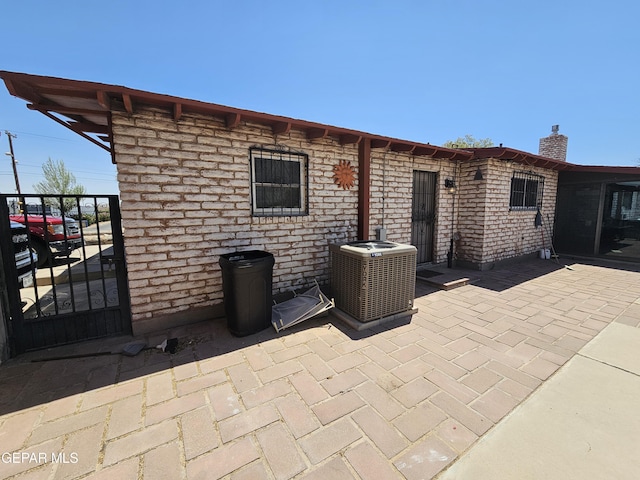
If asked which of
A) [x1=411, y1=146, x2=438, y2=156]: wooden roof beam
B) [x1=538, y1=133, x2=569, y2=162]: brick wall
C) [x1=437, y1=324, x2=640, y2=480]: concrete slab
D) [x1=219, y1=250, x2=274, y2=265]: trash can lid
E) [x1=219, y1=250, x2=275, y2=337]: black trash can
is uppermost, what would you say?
[x1=538, y1=133, x2=569, y2=162]: brick wall

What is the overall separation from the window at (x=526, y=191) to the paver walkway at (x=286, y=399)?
14.1 ft

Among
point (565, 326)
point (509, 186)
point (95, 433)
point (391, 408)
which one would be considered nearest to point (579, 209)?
point (509, 186)

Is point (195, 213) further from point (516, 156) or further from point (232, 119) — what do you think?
point (516, 156)

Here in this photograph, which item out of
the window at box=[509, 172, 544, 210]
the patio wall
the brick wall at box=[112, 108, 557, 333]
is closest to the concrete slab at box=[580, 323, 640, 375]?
the brick wall at box=[112, 108, 557, 333]

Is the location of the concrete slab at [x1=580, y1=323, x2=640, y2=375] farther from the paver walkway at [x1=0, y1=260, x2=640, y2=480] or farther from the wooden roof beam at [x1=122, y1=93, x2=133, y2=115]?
the wooden roof beam at [x1=122, y1=93, x2=133, y2=115]

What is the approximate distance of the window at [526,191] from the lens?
744 centimetres

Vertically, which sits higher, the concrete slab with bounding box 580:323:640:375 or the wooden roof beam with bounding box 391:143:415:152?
the wooden roof beam with bounding box 391:143:415:152

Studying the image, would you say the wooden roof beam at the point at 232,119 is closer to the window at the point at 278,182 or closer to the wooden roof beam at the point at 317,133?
the window at the point at 278,182

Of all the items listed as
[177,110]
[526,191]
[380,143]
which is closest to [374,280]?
[380,143]

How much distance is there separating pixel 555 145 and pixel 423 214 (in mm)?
9296

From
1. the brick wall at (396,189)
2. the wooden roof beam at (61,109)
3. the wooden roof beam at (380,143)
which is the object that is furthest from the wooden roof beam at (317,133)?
the wooden roof beam at (61,109)

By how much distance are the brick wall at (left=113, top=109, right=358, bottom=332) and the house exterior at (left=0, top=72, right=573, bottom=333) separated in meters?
0.01

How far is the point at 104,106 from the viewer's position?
116 inches

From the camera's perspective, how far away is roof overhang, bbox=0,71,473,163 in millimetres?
2674
